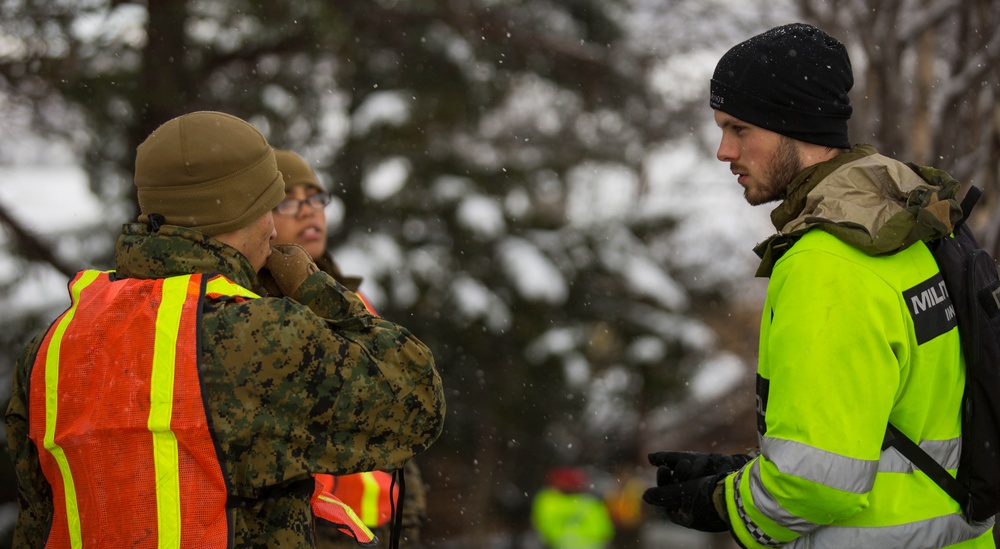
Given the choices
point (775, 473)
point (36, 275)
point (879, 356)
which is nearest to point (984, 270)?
point (879, 356)

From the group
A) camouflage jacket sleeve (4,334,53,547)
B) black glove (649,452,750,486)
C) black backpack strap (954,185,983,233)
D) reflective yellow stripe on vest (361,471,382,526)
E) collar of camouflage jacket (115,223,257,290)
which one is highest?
black backpack strap (954,185,983,233)

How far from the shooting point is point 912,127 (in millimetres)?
7930

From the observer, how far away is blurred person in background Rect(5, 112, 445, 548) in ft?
6.22

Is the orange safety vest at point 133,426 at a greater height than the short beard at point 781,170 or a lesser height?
lesser

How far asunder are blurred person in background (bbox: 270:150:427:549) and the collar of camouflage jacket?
1.56 meters

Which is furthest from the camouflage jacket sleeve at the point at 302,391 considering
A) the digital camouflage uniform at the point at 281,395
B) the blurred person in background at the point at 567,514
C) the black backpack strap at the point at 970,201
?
the blurred person in background at the point at 567,514

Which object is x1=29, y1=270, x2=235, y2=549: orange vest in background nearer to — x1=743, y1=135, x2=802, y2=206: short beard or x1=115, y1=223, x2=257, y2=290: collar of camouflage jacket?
x1=115, y1=223, x2=257, y2=290: collar of camouflage jacket

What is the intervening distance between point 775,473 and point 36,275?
5.91 m

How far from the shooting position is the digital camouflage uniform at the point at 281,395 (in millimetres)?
1913

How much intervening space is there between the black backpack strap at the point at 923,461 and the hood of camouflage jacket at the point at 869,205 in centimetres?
41

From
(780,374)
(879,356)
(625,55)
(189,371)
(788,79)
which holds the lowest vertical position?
(625,55)

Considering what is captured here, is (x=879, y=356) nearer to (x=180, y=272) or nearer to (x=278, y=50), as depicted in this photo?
(x=180, y=272)

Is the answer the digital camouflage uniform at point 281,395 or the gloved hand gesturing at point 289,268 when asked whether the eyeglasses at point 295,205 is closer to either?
the gloved hand gesturing at point 289,268

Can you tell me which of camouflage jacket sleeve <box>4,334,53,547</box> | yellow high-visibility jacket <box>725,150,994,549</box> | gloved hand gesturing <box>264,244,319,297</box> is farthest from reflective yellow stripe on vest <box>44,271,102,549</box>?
yellow high-visibility jacket <box>725,150,994,549</box>
